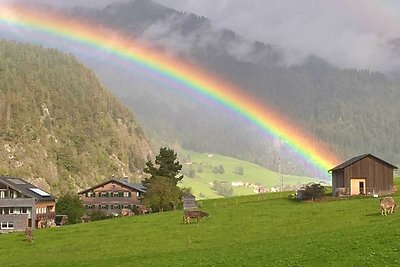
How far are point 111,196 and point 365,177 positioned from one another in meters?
71.5

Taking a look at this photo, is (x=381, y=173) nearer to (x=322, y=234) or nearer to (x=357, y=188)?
(x=357, y=188)

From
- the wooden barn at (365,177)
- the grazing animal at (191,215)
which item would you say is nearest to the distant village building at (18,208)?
the grazing animal at (191,215)

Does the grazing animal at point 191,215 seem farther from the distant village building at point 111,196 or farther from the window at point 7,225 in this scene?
the distant village building at point 111,196

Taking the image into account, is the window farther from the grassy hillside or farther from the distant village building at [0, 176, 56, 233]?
the grassy hillside

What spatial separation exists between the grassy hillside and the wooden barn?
22856mm

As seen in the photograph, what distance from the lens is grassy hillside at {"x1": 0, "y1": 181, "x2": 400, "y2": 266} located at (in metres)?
32.1

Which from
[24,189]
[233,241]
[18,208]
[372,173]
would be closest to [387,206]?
[233,241]

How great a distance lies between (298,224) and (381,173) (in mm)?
40927

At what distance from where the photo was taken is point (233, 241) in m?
44.9

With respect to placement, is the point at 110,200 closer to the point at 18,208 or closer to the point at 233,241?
the point at 18,208

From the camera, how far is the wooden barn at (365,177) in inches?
3364

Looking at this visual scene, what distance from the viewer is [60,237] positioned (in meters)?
60.7

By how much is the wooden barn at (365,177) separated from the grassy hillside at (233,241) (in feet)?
75.0

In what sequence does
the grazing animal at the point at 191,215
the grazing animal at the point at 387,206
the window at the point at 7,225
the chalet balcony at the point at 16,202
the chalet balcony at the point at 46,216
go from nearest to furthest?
the grazing animal at the point at 387,206 < the grazing animal at the point at 191,215 < the window at the point at 7,225 < the chalet balcony at the point at 16,202 < the chalet balcony at the point at 46,216
